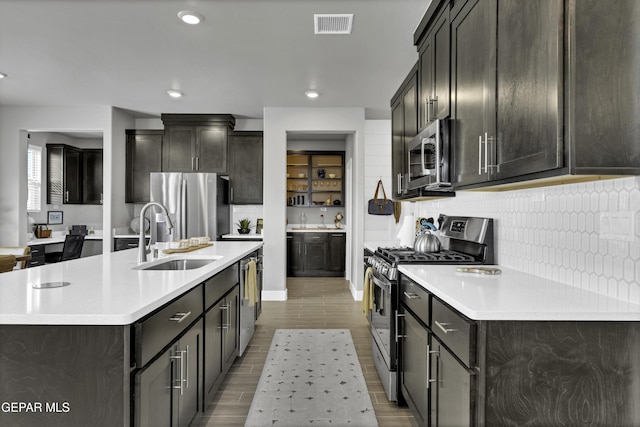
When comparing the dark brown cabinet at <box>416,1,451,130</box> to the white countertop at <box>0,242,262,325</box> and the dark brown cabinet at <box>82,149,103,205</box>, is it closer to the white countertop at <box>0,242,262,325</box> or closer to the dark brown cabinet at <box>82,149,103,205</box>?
the white countertop at <box>0,242,262,325</box>

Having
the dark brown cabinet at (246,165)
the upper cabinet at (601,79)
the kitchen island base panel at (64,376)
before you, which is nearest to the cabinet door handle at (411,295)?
the upper cabinet at (601,79)

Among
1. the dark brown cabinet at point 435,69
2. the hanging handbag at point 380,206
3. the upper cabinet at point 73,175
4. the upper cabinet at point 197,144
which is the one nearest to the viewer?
the dark brown cabinet at point 435,69

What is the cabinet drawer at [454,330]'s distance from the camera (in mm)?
1303

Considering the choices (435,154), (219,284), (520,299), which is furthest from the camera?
(219,284)

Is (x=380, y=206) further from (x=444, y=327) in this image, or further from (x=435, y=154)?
(x=444, y=327)

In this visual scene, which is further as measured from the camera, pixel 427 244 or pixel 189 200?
pixel 189 200

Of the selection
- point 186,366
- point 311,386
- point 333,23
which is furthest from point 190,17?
point 311,386

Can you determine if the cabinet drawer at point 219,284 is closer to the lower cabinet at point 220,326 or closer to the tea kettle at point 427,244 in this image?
the lower cabinet at point 220,326

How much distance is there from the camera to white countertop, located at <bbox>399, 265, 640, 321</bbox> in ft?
4.04

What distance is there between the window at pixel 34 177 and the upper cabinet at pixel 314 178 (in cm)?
422

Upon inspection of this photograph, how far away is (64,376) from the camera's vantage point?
4.05 ft

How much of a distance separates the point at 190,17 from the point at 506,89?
2381mm

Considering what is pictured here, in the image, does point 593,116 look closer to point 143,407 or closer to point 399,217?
point 143,407

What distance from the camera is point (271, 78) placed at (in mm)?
4211
